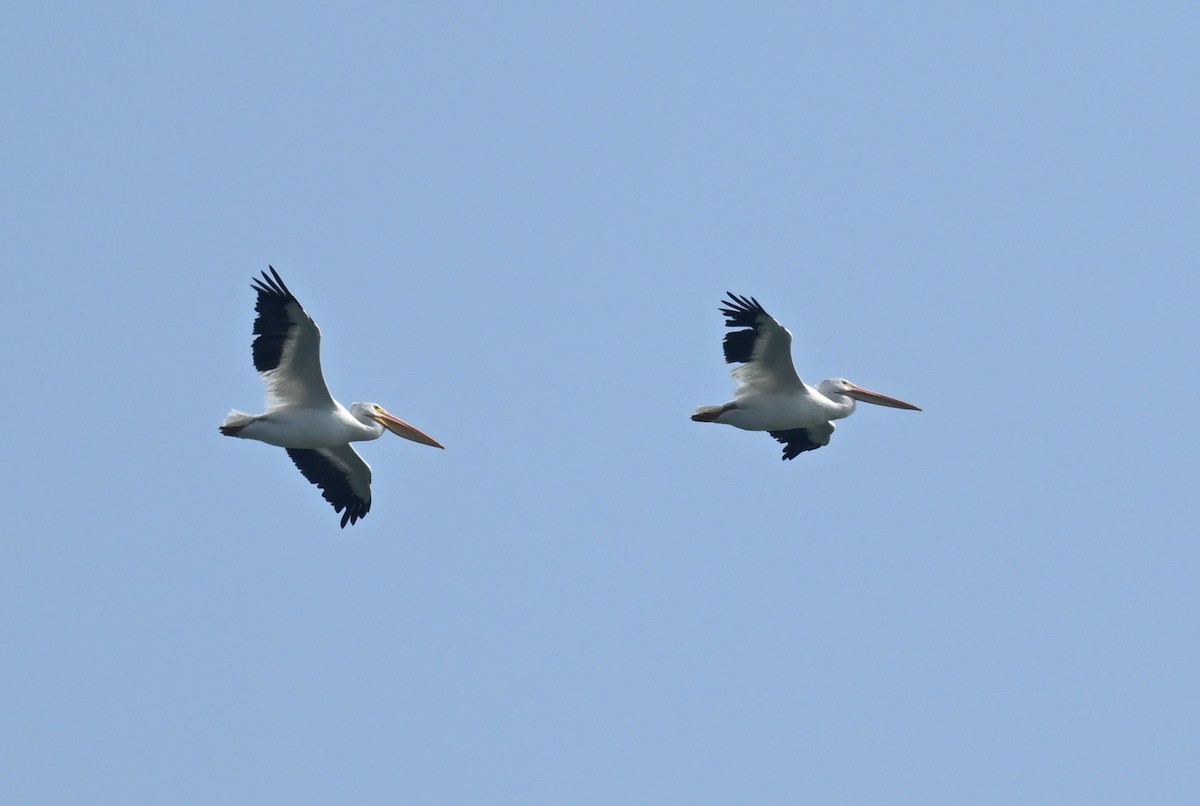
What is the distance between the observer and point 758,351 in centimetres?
2278

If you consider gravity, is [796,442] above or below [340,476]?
above

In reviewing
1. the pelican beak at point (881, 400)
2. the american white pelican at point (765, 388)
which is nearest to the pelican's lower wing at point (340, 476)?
the american white pelican at point (765, 388)

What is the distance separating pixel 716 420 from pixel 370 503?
3.52m

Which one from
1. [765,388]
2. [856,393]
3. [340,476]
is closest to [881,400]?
[856,393]

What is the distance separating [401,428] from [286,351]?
7.45 ft

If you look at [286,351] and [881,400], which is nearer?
[286,351]

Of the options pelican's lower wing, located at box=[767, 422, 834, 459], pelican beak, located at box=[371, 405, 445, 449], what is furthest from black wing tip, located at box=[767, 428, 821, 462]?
pelican beak, located at box=[371, 405, 445, 449]

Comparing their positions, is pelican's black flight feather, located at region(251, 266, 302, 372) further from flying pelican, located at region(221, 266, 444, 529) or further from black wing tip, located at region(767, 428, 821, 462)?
black wing tip, located at region(767, 428, 821, 462)

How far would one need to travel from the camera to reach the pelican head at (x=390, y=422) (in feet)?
75.4

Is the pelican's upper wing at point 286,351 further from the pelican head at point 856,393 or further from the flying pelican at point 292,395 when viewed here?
the pelican head at point 856,393

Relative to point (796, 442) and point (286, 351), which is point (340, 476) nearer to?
point (286, 351)

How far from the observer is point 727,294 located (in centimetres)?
2258

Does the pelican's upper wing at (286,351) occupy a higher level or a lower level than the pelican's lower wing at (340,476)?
higher

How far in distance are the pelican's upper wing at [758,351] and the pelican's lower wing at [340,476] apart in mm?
3779
